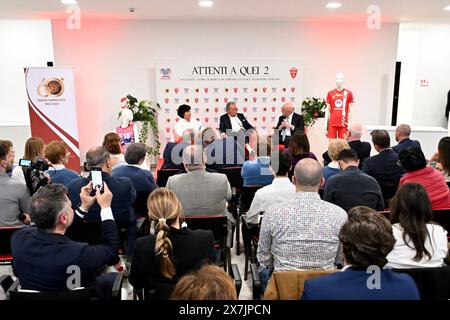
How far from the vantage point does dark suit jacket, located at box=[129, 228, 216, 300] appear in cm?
218

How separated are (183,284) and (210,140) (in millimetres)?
4237

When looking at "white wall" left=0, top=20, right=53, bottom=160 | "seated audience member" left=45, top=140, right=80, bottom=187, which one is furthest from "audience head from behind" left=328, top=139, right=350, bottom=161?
"white wall" left=0, top=20, right=53, bottom=160

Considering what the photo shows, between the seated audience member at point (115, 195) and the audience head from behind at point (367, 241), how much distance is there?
195 centimetres

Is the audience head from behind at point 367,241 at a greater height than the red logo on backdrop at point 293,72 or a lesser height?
lesser

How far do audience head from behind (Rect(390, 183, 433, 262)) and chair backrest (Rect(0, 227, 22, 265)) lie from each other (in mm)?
2586

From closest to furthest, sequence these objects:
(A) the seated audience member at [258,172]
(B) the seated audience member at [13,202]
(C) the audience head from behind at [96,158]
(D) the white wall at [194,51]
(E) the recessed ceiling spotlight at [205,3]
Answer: (B) the seated audience member at [13,202] < (C) the audience head from behind at [96,158] < (A) the seated audience member at [258,172] < (E) the recessed ceiling spotlight at [205,3] < (D) the white wall at [194,51]

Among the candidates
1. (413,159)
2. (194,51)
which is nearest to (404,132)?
(413,159)

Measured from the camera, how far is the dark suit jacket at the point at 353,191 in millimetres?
3223

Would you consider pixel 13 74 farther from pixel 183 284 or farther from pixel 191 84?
pixel 183 284

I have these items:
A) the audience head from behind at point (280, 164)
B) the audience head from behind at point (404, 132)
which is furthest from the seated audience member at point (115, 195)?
the audience head from behind at point (404, 132)

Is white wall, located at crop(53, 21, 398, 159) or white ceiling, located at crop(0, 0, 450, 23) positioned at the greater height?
white ceiling, located at crop(0, 0, 450, 23)

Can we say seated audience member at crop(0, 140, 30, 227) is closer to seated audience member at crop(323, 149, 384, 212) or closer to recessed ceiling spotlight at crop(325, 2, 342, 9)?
seated audience member at crop(323, 149, 384, 212)

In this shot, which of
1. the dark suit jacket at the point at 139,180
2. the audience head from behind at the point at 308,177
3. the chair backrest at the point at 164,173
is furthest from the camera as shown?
the chair backrest at the point at 164,173

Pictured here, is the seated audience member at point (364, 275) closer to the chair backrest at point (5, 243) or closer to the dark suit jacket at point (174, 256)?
the dark suit jacket at point (174, 256)
